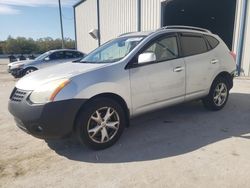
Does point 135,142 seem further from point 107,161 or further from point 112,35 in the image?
point 112,35

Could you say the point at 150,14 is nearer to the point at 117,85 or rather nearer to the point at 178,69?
the point at 178,69

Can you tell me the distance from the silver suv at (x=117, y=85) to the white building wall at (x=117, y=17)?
10770mm

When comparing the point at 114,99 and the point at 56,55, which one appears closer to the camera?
the point at 114,99

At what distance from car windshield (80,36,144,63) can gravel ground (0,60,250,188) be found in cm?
135

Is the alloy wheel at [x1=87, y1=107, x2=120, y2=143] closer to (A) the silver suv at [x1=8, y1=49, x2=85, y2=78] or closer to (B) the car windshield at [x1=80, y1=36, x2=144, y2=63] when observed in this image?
(B) the car windshield at [x1=80, y1=36, x2=144, y2=63]

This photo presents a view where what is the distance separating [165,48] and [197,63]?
31.1 inches

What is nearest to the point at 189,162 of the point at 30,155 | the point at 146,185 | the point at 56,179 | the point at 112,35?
the point at 146,185

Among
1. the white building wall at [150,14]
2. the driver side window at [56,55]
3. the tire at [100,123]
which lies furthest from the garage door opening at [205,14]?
the tire at [100,123]

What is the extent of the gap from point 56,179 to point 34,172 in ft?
1.21

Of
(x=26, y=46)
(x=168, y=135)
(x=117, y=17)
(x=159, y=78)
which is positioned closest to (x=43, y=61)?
(x=117, y=17)

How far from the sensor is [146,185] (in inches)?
108

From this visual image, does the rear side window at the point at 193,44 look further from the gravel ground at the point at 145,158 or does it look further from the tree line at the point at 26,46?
the tree line at the point at 26,46

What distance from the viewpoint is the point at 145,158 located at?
3357mm

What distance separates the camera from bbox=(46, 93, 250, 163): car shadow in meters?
3.49
